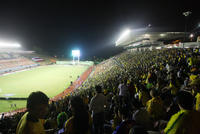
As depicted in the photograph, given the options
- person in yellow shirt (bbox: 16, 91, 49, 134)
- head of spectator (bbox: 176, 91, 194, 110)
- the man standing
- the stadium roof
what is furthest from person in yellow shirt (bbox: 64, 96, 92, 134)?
the stadium roof

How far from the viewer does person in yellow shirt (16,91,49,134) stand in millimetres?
1676

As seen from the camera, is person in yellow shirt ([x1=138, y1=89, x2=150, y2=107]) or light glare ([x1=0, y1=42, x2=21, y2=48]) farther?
light glare ([x1=0, y1=42, x2=21, y2=48])

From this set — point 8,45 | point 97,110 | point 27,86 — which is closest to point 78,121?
point 97,110

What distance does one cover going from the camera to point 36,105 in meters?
1.82

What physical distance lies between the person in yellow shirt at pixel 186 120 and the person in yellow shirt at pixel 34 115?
72.3 inches

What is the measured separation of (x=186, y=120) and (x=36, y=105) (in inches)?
81.3

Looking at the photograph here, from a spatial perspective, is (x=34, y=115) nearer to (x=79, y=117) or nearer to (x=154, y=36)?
(x=79, y=117)

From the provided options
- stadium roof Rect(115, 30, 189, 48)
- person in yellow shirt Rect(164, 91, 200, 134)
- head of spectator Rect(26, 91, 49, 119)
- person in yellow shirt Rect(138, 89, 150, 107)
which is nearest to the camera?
person in yellow shirt Rect(164, 91, 200, 134)

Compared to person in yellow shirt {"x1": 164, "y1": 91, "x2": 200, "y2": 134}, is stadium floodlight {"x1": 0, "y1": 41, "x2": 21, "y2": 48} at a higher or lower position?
higher

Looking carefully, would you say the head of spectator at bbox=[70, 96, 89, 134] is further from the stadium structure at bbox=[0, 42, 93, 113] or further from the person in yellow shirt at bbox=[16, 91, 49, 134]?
the stadium structure at bbox=[0, 42, 93, 113]

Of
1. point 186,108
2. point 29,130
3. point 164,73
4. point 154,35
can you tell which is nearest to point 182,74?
point 164,73

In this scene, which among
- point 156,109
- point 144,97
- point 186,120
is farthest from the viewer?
point 144,97

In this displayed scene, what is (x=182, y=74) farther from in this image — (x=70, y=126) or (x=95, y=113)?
(x=70, y=126)

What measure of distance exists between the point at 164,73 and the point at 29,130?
10.9 meters
